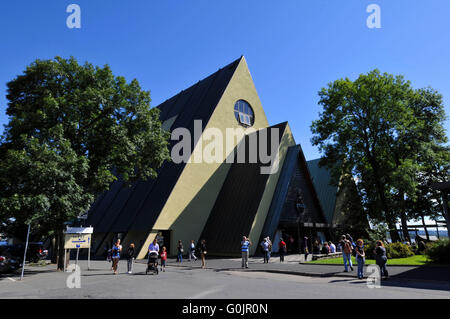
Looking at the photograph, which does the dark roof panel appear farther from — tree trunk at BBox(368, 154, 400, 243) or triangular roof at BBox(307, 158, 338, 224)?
tree trunk at BBox(368, 154, 400, 243)

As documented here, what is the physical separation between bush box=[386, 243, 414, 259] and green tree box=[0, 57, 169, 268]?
678 inches

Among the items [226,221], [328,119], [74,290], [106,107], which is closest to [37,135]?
[106,107]

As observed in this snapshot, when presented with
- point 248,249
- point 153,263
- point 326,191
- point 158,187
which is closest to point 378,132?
point 326,191

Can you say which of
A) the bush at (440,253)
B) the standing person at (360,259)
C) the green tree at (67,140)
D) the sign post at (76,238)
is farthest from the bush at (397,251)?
the sign post at (76,238)

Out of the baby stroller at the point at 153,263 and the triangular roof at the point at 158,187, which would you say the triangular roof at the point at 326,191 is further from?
the baby stroller at the point at 153,263

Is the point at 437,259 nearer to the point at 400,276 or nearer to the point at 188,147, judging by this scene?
the point at 400,276

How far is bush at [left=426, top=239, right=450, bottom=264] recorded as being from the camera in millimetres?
15070

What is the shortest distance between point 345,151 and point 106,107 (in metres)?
24.7

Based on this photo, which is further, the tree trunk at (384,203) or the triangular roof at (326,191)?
the triangular roof at (326,191)

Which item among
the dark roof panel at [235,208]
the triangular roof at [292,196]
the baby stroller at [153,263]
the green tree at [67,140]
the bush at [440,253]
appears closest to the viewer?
the green tree at [67,140]

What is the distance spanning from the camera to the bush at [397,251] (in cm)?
1916

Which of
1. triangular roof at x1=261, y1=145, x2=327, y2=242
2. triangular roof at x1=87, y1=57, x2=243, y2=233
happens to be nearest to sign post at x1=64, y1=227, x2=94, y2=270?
triangular roof at x1=87, y1=57, x2=243, y2=233

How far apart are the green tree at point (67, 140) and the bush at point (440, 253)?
17.6 meters

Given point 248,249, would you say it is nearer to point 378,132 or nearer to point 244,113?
point 244,113
